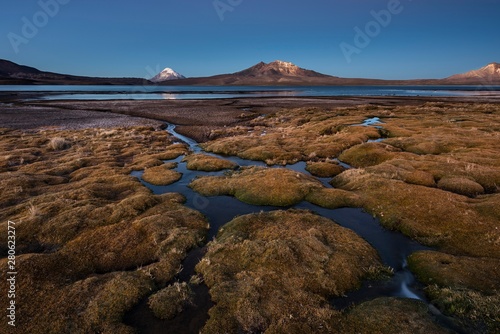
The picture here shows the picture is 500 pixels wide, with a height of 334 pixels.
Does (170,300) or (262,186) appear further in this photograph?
(262,186)

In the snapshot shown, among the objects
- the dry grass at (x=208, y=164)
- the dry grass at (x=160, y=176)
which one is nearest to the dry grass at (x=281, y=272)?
the dry grass at (x=160, y=176)

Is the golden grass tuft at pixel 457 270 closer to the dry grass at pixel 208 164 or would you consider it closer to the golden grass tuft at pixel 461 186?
the golden grass tuft at pixel 461 186

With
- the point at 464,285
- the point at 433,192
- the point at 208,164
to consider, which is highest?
the point at 433,192

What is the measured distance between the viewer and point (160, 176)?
1257 inches

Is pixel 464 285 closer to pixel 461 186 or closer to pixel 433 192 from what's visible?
pixel 433 192

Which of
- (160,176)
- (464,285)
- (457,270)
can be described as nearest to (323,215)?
(457,270)

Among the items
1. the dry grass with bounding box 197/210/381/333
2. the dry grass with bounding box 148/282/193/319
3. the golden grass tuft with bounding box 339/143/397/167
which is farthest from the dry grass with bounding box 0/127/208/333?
the golden grass tuft with bounding box 339/143/397/167

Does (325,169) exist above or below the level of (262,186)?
below

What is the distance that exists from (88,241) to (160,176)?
579 inches

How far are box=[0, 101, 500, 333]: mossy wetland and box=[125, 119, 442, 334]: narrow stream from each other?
10 centimetres

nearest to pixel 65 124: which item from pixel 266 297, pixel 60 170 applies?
pixel 60 170

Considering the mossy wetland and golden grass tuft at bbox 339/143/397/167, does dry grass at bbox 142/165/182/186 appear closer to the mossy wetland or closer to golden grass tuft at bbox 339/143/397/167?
the mossy wetland

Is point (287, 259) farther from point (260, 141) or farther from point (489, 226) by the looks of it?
point (260, 141)

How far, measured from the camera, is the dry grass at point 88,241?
12.2 meters
